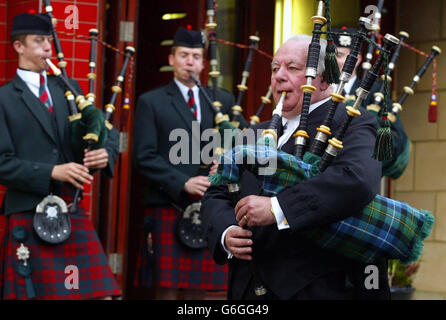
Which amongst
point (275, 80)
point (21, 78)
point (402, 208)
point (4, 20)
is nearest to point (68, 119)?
point (21, 78)

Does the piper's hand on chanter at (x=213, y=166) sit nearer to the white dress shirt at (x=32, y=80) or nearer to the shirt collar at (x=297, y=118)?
the white dress shirt at (x=32, y=80)

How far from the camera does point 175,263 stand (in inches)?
220

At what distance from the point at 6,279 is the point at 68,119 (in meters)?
0.90

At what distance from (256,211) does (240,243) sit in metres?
0.15

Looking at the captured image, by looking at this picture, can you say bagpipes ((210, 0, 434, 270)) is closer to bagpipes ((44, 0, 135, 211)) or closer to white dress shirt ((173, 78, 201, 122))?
bagpipes ((44, 0, 135, 211))

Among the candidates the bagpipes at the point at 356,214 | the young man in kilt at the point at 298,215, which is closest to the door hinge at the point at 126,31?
the young man in kilt at the point at 298,215

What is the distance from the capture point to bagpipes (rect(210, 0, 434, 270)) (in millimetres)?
2914

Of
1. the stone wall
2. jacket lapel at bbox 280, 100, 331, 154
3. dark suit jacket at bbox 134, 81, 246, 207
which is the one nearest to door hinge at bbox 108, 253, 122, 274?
dark suit jacket at bbox 134, 81, 246, 207

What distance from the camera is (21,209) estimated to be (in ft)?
15.6

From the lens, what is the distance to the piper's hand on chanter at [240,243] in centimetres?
299

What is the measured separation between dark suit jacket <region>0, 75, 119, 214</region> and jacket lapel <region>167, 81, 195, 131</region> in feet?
3.06

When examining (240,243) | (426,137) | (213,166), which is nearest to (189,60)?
(213,166)

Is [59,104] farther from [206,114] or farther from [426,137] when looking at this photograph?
[426,137]
